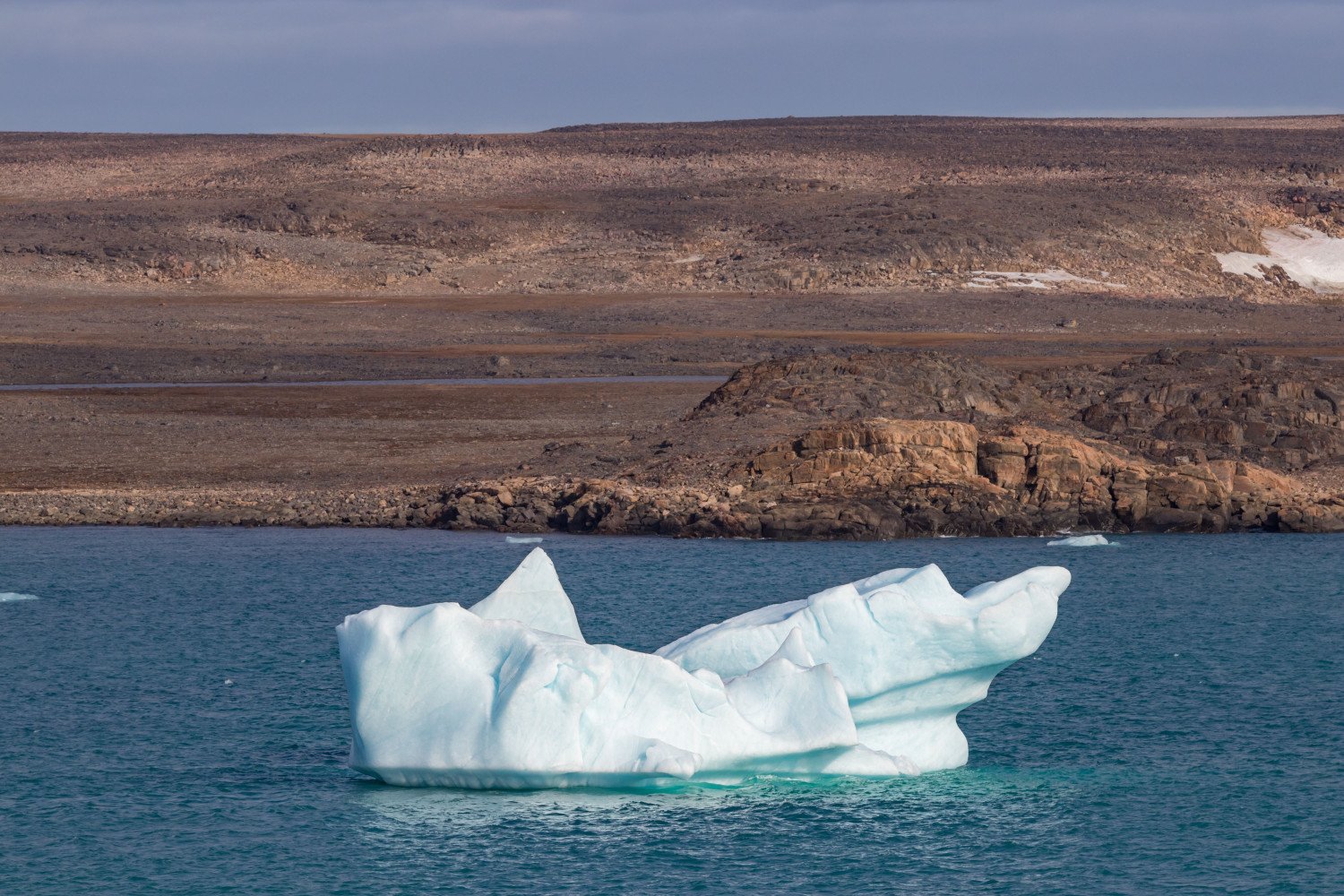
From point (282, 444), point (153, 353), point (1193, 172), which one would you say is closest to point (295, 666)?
point (282, 444)

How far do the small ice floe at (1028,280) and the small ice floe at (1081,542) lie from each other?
169 feet

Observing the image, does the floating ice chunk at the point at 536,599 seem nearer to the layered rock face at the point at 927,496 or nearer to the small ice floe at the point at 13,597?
the small ice floe at the point at 13,597

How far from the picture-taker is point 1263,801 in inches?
841

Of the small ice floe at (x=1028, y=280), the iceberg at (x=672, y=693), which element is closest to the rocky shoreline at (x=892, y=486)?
the iceberg at (x=672, y=693)

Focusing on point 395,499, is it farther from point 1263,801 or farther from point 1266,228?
point 1266,228

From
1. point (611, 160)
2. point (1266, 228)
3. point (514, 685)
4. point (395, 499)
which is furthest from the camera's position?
point (611, 160)

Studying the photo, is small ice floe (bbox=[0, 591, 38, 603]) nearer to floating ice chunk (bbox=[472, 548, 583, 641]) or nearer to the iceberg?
floating ice chunk (bbox=[472, 548, 583, 641])

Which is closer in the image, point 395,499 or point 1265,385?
point 395,499

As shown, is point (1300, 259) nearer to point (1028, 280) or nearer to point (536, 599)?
point (1028, 280)

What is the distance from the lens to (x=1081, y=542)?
39312 mm

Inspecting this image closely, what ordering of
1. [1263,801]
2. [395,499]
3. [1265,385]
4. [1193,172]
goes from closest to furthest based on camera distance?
[1263,801] → [395,499] → [1265,385] → [1193,172]

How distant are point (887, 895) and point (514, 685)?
4.37 meters

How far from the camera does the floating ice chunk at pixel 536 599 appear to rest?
2219cm

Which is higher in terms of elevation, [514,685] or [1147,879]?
[514,685]
